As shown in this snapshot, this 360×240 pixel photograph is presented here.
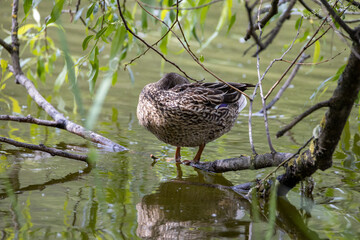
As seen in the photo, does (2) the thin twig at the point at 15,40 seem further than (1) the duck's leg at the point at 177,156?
Yes

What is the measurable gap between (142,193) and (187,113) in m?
0.96

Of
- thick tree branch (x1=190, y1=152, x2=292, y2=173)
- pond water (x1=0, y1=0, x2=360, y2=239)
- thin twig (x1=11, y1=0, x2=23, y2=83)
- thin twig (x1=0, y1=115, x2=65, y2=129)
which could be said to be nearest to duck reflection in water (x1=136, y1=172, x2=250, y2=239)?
pond water (x1=0, y1=0, x2=360, y2=239)

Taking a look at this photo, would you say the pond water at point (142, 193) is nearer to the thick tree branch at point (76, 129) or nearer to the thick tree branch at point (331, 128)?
the thick tree branch at point (76, 129)

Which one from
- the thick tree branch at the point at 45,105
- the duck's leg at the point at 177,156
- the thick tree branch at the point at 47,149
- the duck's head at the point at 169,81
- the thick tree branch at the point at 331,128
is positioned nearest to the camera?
the thick tree branch at the point at 331,128

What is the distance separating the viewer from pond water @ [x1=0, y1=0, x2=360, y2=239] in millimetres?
3094

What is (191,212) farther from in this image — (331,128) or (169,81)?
(169,81)

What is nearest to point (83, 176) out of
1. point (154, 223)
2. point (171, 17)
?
point (154, 223)

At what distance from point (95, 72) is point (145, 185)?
3.26ft

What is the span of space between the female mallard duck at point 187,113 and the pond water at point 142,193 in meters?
0.30

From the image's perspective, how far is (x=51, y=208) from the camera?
130 inches

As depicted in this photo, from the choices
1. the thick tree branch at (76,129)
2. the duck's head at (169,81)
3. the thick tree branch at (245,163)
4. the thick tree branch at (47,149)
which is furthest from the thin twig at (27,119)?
the thick tree branch at (245,163)

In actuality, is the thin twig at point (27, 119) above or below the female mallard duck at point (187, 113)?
below

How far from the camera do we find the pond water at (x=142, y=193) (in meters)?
3.09

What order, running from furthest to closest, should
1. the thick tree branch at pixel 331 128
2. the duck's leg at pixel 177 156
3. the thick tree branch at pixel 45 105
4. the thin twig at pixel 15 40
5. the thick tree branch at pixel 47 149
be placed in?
the thin twig at pixel 15 40 < the duck's leg at pixel 177 156 < the thick tree branch at pixel 45 105 < the thick tree branch at pixel 47 149 < the thick tree branch at pixel 331 128
